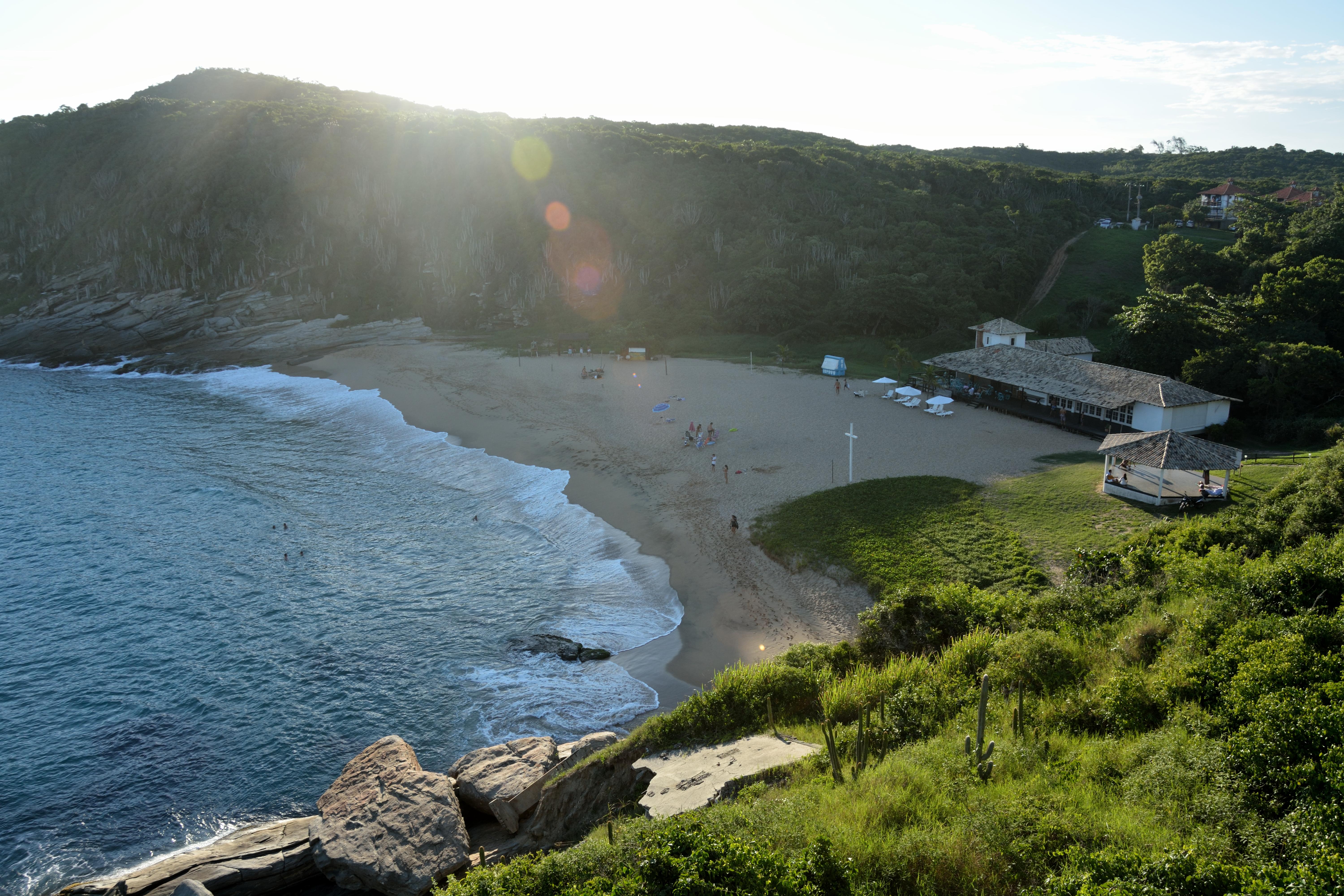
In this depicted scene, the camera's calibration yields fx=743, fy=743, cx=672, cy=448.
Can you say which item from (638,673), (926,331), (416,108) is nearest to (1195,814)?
(638,673)

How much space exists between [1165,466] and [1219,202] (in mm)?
75074

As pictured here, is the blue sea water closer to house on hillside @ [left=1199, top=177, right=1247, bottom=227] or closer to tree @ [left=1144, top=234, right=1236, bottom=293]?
tree @ [left=1144, top=234, right=1236, bottom=293]

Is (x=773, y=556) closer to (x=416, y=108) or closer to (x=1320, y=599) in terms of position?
(x=1320, y=599)

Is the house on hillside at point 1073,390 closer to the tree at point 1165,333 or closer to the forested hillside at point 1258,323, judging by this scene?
the forested hillside at point 1258,323

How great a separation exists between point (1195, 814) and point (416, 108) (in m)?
174

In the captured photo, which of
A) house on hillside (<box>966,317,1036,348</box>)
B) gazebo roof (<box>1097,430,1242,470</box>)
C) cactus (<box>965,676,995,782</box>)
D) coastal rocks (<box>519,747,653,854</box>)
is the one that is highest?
house on hillside (<box>966,317,1036,348</box>)

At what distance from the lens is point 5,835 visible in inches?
600

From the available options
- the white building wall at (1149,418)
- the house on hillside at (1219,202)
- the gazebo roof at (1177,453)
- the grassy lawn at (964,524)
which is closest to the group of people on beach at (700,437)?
the grassy lawn at (964,524)

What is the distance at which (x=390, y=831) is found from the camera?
13.5 meters

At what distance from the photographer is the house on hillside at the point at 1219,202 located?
76938mm

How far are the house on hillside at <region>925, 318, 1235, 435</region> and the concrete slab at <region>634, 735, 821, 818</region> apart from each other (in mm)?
26522

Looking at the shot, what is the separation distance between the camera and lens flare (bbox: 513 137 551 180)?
3524 inches

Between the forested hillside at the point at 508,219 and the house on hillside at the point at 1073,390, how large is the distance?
65.3 ft

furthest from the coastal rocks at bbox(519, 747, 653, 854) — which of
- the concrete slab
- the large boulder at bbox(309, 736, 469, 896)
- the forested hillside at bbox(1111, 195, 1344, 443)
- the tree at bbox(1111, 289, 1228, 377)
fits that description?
the tree at bbox(1111, 289, 1228, 377)
